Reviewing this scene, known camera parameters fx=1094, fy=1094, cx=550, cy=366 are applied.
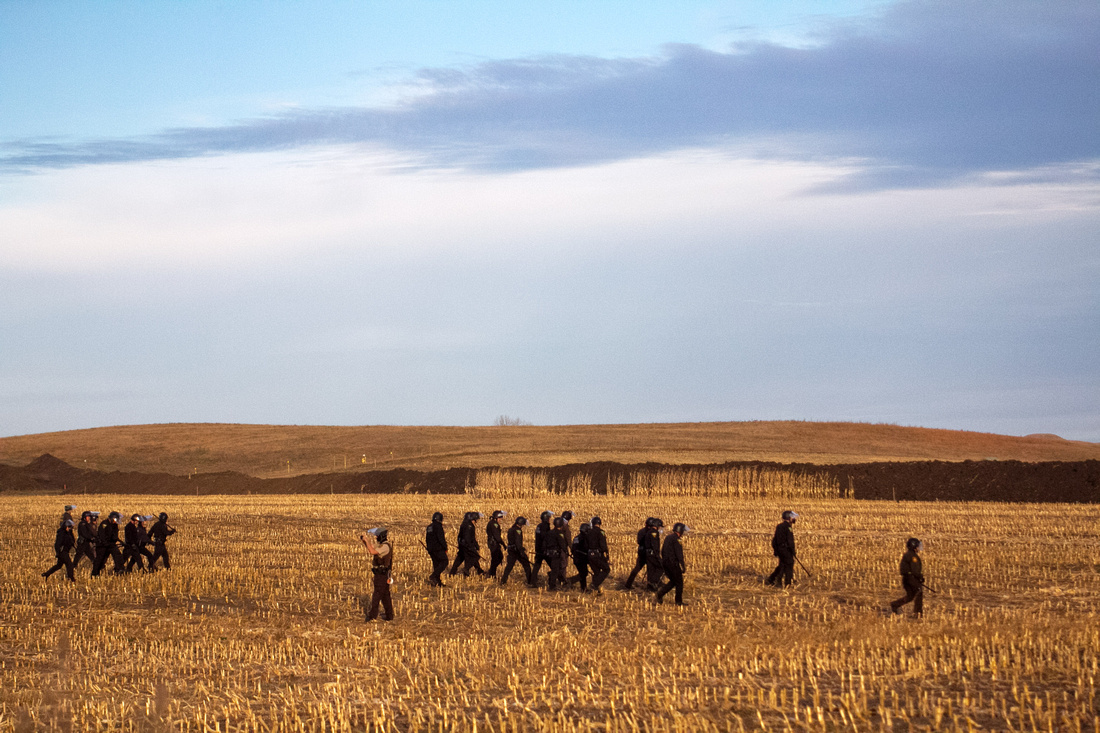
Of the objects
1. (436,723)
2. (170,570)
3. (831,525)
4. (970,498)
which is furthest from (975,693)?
(970,498)

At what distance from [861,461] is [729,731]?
52.0m

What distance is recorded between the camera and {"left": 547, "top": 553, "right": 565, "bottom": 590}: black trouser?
19.8 m

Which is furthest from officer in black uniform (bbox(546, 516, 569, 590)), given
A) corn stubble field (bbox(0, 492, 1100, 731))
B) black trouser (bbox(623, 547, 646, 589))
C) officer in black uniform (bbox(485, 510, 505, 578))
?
officer in black uniform (bbox(485, 510, 505, 578))

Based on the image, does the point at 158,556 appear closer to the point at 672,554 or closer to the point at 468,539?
the point at 468,539

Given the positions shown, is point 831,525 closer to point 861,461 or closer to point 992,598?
point 992,598

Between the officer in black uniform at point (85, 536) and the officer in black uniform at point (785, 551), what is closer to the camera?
the officer in black uniform at point (785, 551)

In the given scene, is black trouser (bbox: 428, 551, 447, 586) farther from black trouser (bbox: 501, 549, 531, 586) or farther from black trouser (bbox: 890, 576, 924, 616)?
black trouser (bbox: 890, 576, 924, 616)

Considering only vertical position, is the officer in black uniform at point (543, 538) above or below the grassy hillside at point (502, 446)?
below

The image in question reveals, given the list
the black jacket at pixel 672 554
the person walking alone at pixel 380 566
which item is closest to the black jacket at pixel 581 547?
the black jacket at pixel 672 554

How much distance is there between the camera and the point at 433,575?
2047 cm

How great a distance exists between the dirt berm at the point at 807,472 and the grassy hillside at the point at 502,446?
4.07 meters

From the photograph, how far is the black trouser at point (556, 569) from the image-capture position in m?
19.8

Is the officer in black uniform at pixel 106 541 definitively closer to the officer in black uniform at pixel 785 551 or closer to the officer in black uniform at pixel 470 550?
the officer in black uniform at pixel 470 550

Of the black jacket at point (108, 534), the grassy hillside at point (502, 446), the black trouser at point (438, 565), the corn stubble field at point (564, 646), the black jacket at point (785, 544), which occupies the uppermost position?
the grassy hillside at point (502, 446)
